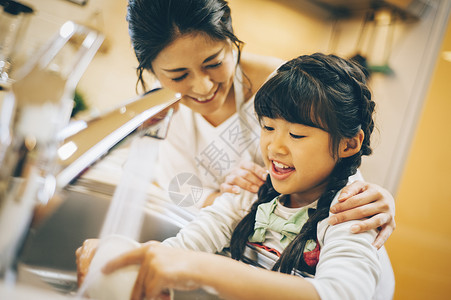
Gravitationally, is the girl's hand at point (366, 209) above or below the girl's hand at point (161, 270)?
above

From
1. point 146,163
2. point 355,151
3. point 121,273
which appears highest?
point 355,151

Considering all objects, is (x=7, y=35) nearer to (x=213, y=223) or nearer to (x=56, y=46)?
(x=56, y=46)

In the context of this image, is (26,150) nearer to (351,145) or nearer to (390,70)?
(351,145)

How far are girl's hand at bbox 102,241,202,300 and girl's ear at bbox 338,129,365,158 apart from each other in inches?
9.9

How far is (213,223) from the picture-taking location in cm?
49

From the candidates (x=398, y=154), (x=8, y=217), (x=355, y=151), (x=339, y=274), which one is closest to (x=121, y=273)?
(x=8, y=217)

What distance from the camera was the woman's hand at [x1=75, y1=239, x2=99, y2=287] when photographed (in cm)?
41

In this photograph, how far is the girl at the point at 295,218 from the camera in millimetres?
349

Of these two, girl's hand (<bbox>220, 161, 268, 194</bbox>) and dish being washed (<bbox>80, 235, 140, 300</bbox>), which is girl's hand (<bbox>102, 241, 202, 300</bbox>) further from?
girl's hand (<bbox>220, 161, 268, 194</bbox>)

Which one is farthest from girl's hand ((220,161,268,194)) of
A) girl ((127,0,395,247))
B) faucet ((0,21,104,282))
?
faucet ((0,21,104,282))

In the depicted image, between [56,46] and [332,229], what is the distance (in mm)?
399

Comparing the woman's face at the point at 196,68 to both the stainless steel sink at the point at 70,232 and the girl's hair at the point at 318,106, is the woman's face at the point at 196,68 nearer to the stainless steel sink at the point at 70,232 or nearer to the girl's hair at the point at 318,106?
the girl's hair at the point at 318,106

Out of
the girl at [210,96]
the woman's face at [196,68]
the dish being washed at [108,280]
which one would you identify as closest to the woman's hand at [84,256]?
the dish being washed at [108,280]

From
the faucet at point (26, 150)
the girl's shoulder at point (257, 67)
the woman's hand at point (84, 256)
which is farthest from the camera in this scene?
the girl's shoulder at point (257, 67)
